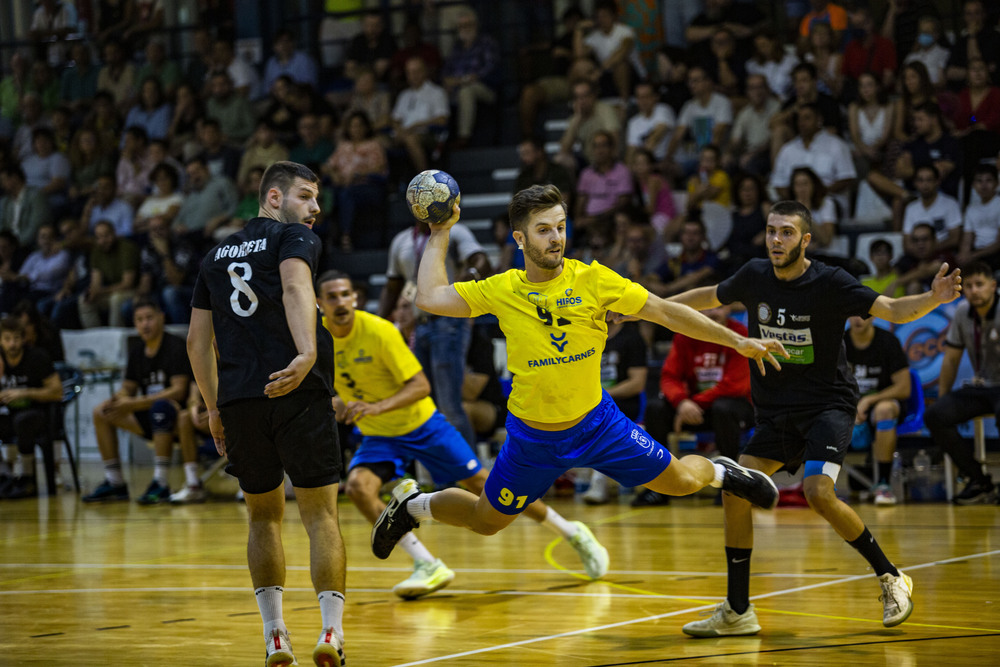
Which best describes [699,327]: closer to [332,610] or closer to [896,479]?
[332,610]

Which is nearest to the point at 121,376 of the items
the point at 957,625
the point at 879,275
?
the point at 879,275

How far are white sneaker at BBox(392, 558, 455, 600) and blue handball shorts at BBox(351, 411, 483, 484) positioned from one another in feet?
2.21

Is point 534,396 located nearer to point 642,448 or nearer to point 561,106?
point 642,448

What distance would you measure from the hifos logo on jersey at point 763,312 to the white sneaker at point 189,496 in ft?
24.1

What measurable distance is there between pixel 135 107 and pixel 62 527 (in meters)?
9.39

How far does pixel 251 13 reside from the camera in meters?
18.1

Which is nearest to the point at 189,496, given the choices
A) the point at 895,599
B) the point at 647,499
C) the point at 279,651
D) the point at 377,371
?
the point at 647,499

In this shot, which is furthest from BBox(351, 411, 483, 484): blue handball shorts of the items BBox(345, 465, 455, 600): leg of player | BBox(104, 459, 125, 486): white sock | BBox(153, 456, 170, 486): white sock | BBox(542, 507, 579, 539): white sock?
BBox(104, 459, 125, 486): white sock

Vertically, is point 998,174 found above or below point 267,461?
above

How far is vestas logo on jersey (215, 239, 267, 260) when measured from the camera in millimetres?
4820

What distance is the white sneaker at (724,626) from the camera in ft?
17.4

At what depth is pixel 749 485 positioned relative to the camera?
523 centimetres

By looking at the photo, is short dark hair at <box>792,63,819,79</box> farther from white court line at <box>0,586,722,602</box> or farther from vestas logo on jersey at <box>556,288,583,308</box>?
vestas logo on jersey at <box>556,288,583,308</box>

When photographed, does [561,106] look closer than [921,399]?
No
